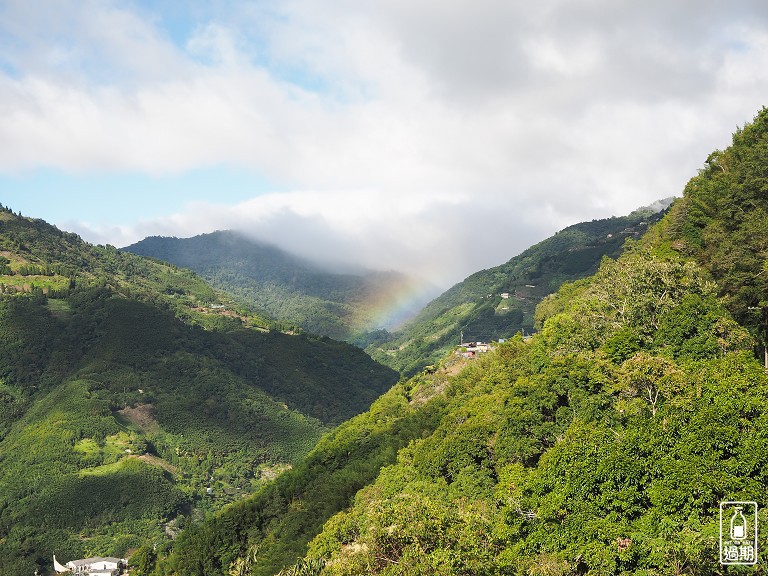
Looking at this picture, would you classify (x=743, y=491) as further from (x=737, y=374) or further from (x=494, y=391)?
(x=494, y=391)

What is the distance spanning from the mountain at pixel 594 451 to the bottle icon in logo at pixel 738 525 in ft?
0.62

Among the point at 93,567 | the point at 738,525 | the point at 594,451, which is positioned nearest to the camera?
the point at 738,525

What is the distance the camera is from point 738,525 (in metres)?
28.4

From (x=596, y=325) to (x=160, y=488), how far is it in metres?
158

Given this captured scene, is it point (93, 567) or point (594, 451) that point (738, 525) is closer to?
point (594, 451)

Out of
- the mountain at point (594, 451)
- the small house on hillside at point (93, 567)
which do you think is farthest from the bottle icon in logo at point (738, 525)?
the small house on hillside at point (93, 567)

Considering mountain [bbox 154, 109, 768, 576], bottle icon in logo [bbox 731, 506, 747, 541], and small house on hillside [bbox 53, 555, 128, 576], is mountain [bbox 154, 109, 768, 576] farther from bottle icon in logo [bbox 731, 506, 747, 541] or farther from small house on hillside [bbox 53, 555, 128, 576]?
small house on hillside [bbox 53, 555, 128, 576]

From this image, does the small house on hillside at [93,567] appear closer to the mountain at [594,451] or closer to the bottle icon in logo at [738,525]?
the mountain at [594,451]

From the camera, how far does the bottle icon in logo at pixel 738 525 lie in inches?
1089

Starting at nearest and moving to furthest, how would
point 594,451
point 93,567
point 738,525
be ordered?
1. point 738,525
2. point 594,451
3. point 93,567

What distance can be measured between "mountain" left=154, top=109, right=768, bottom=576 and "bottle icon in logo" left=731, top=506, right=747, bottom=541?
0.62ft

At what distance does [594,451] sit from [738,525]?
339 inches

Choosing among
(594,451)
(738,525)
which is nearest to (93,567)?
(594,451)

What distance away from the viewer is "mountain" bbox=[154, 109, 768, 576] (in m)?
31.3
